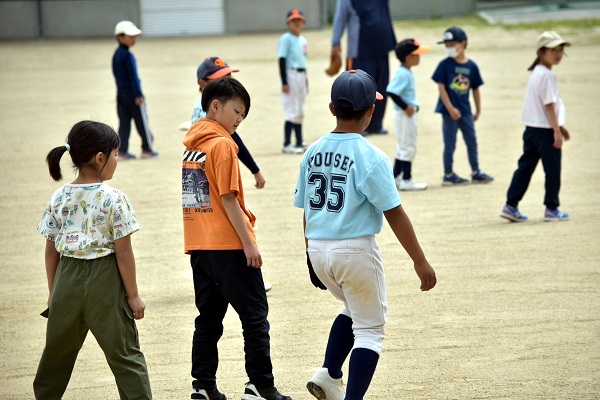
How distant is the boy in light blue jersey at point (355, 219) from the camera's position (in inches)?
168

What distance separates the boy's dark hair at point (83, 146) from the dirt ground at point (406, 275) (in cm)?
142

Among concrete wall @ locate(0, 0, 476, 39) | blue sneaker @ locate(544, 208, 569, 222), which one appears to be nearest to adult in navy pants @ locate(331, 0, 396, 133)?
blue sneaker @ locate(544, 208, 569, 222)

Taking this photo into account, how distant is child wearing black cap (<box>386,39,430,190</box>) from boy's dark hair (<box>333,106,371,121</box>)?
561 centimetres

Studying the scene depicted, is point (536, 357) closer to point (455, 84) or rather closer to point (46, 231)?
point (46, 231)

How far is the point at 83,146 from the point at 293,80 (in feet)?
28.2

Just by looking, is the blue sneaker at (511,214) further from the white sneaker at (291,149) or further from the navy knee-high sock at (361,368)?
the navy knee-high sock at (361,368)

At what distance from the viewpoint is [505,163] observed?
37.5 ft

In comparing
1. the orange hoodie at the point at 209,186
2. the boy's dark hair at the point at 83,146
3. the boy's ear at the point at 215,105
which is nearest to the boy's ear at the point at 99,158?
the boy's dark hair at the point at 83,146

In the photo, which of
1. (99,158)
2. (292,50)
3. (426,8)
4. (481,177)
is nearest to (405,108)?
(481,177)

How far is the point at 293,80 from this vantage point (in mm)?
12688

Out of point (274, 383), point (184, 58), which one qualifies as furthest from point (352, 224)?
point (184, 58)

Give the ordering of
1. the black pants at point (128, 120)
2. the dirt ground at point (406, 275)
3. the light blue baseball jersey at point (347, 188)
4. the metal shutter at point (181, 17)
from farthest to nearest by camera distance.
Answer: the metal shutter at point (181, 17) < the black pants at point (128, 120) < the dirt ground at point (406, 275) < the light blue baseball jersey at point (347, 188)

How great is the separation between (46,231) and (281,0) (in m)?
24.9

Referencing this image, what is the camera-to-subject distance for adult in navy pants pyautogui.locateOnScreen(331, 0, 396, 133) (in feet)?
44.4
